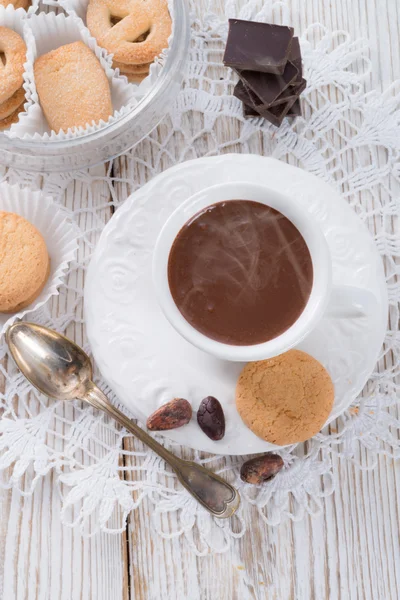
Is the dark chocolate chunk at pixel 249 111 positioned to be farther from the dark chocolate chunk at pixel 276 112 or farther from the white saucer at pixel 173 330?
the white saucer at pixel 173 330

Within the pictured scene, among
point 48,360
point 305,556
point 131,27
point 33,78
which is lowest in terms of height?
point 305,556

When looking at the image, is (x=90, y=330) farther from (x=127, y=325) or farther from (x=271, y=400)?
(x=271, y=400)

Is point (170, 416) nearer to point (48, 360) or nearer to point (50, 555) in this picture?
point (48, 360)

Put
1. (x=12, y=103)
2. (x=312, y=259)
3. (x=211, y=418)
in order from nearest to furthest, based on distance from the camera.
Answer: (x=312, y=259) < (x=211, y=418) < (x=12, y=103)

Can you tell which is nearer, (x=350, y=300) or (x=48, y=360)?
(x=350, y=300)

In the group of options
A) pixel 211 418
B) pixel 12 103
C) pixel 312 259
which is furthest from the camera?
pixel 12 103

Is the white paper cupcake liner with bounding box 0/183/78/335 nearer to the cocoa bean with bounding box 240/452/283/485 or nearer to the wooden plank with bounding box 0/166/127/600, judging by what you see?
Answer: the wooden plank with bounding box 0/166/127/600

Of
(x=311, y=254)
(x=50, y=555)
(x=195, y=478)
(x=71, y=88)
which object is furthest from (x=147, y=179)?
(x=50, y=555)

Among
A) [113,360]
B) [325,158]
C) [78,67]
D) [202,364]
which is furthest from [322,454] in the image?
[78,67]

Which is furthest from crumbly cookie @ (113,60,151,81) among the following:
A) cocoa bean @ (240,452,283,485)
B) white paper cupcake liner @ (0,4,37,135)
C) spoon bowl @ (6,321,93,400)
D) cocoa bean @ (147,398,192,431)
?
cocoa bean @ (240,452,283,485)
